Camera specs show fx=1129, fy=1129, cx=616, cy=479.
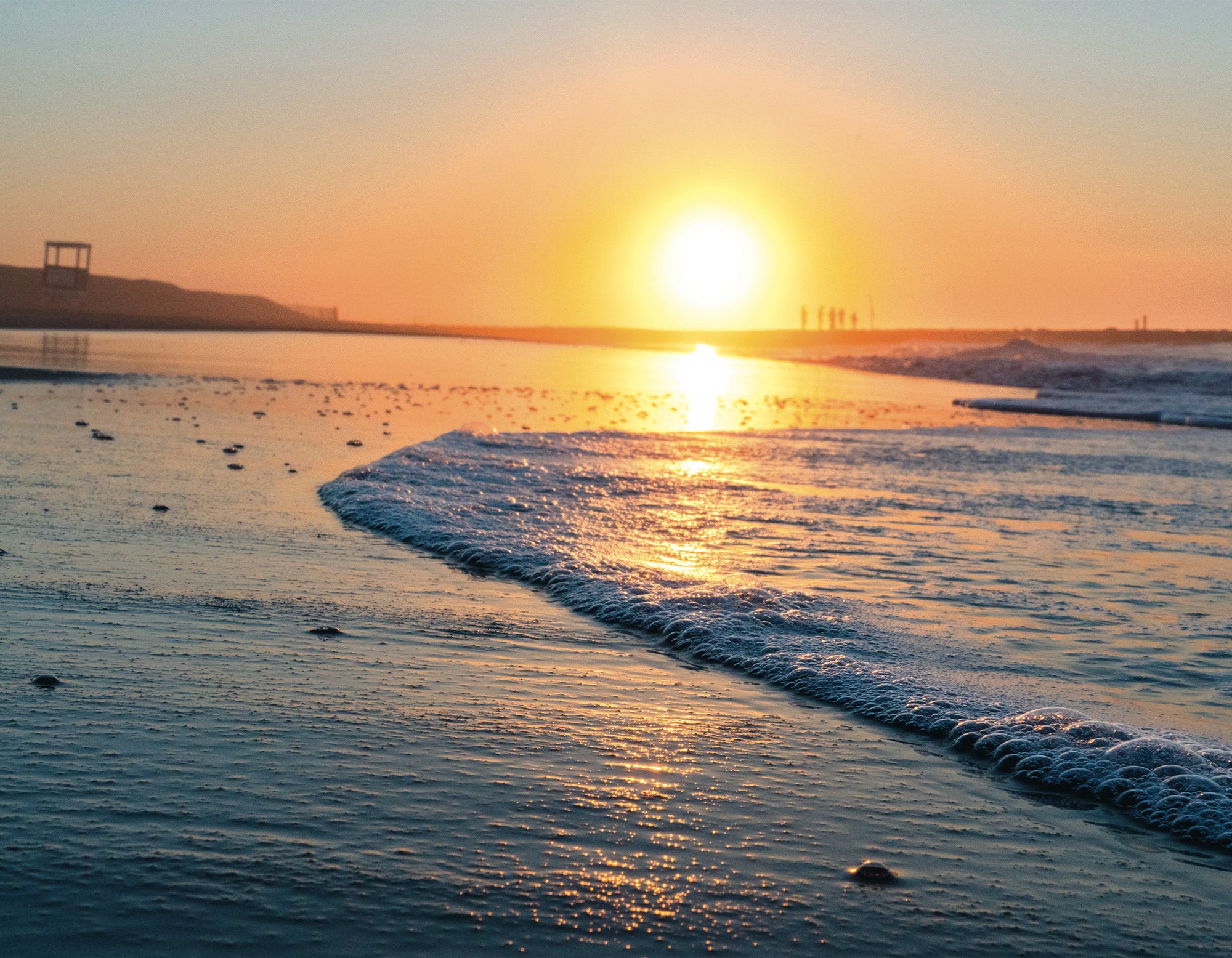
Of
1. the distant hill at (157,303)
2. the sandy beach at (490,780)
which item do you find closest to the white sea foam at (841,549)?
the sandy beach at (490,780)

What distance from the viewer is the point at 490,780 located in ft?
14.4

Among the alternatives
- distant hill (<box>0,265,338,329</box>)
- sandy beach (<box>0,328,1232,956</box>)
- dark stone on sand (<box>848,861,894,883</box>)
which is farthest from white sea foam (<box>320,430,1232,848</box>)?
distant hill (<box>0,265,338,329</box>)

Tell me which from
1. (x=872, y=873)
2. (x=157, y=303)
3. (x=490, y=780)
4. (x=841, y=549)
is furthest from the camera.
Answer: (x=157, y=303)

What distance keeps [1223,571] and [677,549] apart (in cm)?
448

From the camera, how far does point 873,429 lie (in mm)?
23094

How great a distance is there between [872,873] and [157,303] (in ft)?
529

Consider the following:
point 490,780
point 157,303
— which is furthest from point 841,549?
point 157,303

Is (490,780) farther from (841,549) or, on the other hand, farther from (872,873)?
(841,549)

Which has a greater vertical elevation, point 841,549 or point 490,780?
point 841,549

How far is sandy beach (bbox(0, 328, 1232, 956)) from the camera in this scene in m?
3.42

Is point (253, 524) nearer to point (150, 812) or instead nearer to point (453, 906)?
point (150, 812)

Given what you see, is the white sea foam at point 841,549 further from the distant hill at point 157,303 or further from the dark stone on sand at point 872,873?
the distant hill at point 157,303

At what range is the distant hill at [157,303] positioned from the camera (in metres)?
110

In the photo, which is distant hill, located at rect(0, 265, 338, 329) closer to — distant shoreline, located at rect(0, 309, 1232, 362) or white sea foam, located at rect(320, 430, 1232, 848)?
distant shoreline, located at rect(0, 309, 1232, 362)
